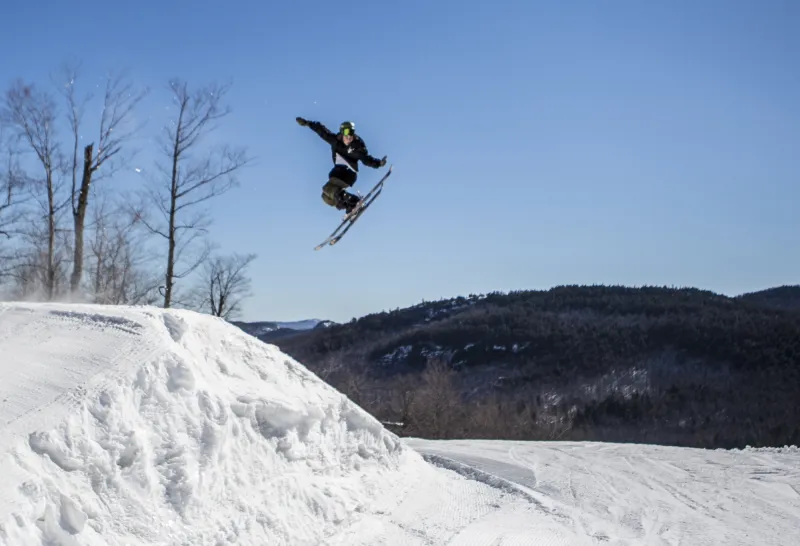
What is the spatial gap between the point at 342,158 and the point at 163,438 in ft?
21.6

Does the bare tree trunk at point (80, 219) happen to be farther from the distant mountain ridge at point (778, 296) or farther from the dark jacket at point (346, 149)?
the distant mountain ridge at point (778, 296)

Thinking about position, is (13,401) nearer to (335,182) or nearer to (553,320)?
(335,182)

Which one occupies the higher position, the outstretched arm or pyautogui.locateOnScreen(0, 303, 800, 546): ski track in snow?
the outstretched arm

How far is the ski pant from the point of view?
12.0m

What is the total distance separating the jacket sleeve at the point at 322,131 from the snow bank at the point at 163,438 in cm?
373

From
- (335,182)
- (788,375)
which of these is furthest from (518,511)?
(788,375)

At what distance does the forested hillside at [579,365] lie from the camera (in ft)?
155

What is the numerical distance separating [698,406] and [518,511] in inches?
2327

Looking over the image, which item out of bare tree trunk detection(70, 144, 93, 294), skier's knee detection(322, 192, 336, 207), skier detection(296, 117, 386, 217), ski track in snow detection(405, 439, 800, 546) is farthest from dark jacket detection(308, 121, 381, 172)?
bare tree trunk detection(70, 144, 93, 294)

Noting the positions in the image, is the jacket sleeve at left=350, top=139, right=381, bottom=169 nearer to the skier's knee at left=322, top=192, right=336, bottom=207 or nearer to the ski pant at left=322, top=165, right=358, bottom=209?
the ski pant at left=322, top=165, right=358, bottom=209

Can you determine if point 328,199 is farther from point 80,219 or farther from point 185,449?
point 80,219

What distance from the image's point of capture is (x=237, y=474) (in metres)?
6.97

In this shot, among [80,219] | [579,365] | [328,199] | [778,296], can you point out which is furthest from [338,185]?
[778,296]

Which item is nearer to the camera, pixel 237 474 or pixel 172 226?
pixel 237 474
